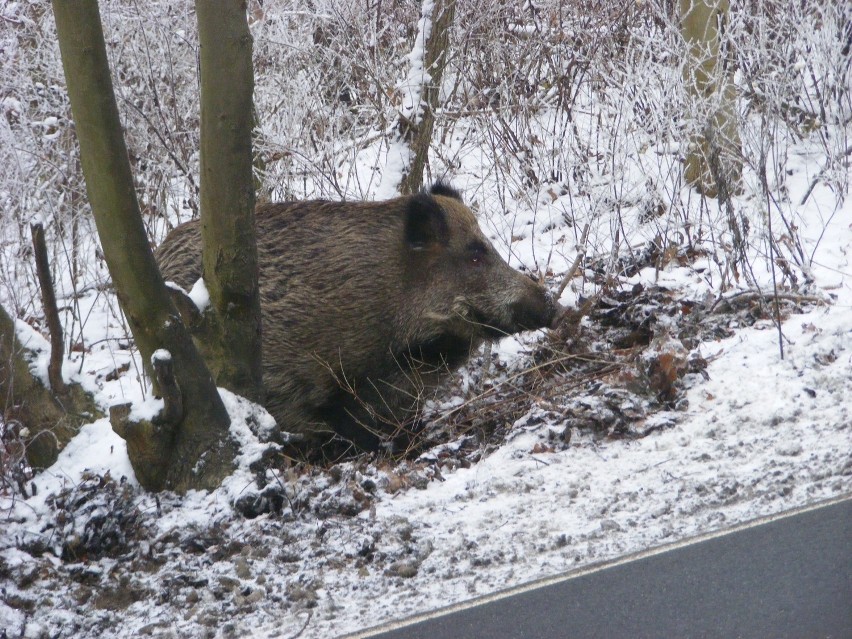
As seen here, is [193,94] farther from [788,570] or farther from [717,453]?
[788,570]

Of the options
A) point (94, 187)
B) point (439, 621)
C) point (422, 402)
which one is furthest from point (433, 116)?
point (439, 621)

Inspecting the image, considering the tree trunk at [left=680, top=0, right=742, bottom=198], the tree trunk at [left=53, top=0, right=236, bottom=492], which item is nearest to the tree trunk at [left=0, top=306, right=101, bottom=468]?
the tree trunk at [left=53, top=0, right=236, bottom=492]

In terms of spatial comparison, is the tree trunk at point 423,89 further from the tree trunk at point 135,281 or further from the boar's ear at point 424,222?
the tree trunk at point 135,281

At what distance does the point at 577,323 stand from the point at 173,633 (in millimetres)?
3796

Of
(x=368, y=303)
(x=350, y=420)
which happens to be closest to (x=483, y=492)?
(x=350, y=420)


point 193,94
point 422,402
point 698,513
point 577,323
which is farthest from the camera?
point 193,94

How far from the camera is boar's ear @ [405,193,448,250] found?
571 cm

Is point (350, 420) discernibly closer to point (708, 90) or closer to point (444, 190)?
point (444, 190)

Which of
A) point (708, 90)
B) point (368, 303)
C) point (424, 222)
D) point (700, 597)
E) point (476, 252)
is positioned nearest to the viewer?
point (700, 597)

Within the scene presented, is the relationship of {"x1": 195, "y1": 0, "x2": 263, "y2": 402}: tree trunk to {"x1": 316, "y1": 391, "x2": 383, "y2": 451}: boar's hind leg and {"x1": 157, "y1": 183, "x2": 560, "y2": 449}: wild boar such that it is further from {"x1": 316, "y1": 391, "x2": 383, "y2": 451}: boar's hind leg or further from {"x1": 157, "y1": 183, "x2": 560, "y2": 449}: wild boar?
→ {"x1": 316, "y1": 391, "x2": 383, "y2": 451}: boar's hind leg

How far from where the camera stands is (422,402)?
5637mm

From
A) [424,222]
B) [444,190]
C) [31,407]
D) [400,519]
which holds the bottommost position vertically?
[400,519]

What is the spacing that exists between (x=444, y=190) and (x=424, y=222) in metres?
0.61

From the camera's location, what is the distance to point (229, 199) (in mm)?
4336
